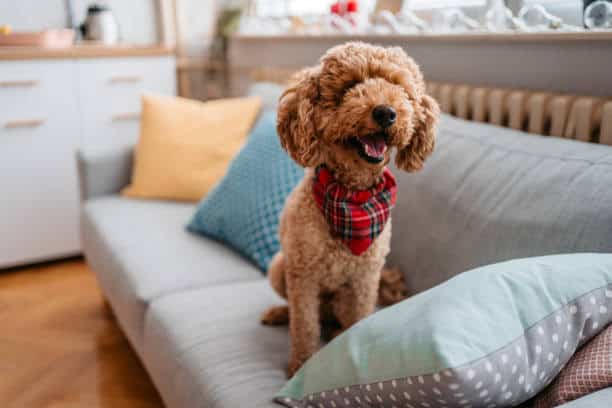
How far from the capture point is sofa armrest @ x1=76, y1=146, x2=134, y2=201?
2.33m

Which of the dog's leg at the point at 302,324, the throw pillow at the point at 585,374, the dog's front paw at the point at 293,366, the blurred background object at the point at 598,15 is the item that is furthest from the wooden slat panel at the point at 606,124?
the dog's front paw at the point at 293,366

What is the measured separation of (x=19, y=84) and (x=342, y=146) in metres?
2.16

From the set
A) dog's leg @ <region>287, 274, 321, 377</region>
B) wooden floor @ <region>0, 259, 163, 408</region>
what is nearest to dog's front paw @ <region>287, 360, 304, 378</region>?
dog's leg @ <region>287, 274, 321, 377</region>

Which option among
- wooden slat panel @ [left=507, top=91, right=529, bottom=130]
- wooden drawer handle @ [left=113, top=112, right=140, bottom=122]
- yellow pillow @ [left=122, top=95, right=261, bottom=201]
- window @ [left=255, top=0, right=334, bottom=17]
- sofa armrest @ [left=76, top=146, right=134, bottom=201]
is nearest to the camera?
wooden slat panel @ [left=507, top=91, right=529, bottom=130]

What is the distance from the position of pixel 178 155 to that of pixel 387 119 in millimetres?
1430

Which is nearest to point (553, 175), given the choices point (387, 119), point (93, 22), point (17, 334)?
point (387, 119)

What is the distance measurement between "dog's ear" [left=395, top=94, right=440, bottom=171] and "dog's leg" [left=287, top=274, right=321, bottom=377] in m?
0.32

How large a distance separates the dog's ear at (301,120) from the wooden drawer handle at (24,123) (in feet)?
6.76

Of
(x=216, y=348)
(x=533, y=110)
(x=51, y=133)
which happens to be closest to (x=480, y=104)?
(x=533, y=110)

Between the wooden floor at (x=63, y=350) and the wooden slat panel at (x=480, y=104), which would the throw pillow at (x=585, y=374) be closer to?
the wooden slat panel at (x=480, y=104)

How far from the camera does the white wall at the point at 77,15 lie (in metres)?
3.07

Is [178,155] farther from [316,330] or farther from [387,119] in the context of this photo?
[387,119]

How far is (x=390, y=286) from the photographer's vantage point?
4.51 feet

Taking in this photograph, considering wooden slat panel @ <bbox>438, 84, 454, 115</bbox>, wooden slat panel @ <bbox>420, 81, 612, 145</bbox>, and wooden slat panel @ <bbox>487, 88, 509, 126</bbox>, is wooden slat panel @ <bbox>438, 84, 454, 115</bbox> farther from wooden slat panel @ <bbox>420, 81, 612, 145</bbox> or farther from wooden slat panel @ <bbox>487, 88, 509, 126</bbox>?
wooden slat panel @ <bbox>487, 88, 509, 126</bbox>
